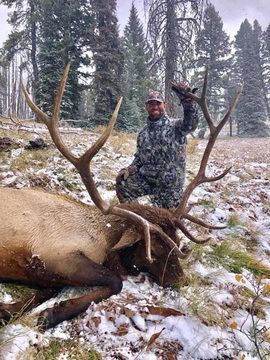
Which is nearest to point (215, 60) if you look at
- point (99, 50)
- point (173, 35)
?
point (99, 50)

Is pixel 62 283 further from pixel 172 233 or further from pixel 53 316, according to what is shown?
pixel 172 233

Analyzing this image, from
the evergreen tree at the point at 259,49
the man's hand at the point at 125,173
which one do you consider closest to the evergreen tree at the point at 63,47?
the man's hand at the point at 125,173

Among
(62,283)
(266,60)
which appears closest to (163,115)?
(62,283)

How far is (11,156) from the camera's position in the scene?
5.45 meters

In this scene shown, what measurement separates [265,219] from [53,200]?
3487 millimetres

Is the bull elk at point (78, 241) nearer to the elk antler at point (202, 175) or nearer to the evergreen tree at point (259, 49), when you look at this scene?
the elk antler at point (202, 175)

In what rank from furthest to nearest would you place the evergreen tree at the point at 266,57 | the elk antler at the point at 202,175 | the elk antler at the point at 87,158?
the evergreen tree at the point at 266,57 < the elk antler at the point at 202,175 < the elk antler at the point at 87,158

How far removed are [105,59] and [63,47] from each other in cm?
293

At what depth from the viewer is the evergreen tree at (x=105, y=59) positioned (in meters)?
17.2

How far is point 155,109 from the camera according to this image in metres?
4.04

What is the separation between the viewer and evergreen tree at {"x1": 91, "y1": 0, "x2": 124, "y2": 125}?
17222 millimetres

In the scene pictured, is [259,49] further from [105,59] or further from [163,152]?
[163,152]

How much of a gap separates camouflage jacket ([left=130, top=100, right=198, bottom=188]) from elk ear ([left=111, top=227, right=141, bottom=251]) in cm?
149

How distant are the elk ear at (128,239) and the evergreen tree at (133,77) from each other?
15.5 metres
